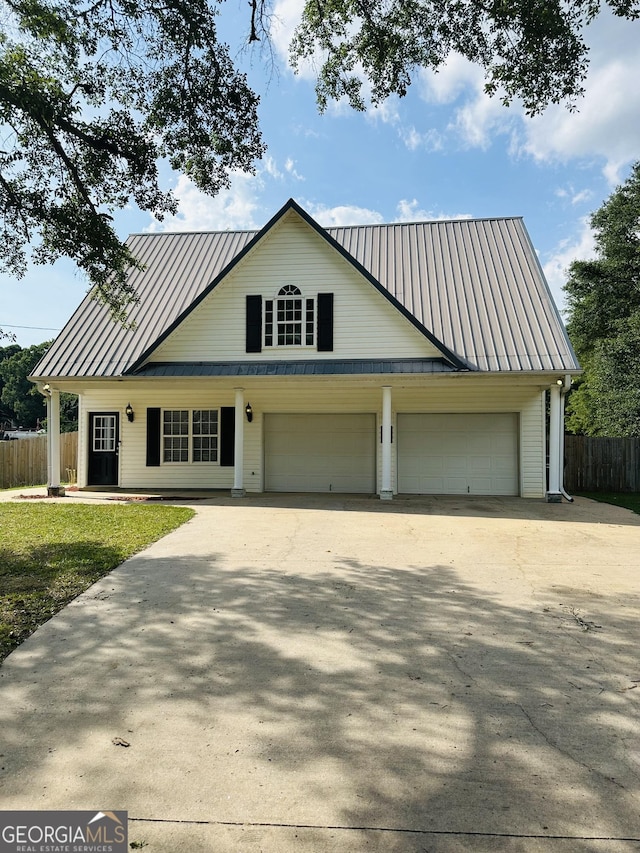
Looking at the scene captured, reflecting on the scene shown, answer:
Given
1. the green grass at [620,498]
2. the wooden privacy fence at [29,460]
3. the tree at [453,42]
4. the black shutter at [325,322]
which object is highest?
the tree at [453,42]

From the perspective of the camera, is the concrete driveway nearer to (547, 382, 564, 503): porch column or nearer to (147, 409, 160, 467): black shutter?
(547, 382, 564, 503): porch column

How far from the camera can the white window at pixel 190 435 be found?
15352 mm

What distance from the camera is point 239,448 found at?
13.4 m

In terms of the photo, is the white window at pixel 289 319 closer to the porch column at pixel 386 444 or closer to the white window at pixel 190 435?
the porch column at pixel 386 444

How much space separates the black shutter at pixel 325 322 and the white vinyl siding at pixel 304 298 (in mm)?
126

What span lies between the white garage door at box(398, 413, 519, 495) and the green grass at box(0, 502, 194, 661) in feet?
21.3

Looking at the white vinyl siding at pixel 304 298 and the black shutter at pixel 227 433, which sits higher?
the white vinyl siding at pixel 304 298

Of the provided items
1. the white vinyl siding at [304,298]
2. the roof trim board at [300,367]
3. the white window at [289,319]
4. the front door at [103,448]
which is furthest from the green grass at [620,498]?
the front door at [103,448]

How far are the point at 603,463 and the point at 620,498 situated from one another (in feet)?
7.92

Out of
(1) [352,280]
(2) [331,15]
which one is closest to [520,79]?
(2) [331,15]

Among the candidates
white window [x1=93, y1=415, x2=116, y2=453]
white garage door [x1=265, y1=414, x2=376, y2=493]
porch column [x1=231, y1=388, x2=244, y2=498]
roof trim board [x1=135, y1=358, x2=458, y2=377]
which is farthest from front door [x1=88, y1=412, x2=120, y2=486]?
white garage door [x1=265, y1=414, x2=376, y2=493]

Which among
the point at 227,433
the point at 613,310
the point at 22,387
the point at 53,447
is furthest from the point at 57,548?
the point at 22,387

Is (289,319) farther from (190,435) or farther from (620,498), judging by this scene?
(620,498)

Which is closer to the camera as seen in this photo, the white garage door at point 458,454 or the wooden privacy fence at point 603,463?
the white garage door at point 458,454
